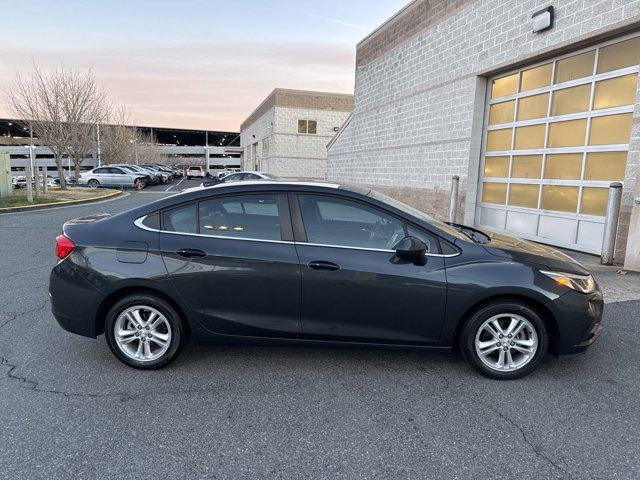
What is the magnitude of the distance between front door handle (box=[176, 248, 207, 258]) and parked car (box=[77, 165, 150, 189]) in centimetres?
2875

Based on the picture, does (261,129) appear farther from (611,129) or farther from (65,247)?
(65,247)

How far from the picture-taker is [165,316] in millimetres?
3670

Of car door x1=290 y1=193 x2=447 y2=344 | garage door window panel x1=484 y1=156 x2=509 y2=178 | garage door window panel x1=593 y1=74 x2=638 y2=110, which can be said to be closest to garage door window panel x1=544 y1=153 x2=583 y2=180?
garage door window panel x1=593 y1=74 x2=638 y2=110

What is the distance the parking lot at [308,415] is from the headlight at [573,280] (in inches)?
28.7

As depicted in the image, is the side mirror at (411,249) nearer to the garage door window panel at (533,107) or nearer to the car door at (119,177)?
the garage door window panel at (533,107)

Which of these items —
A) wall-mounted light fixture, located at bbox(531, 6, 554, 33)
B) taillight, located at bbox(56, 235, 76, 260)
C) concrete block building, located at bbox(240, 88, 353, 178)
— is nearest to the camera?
taillight, located at bbox(56, 235, 76, 260)

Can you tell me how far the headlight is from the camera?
3.52 meters

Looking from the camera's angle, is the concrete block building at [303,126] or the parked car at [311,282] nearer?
the parked car at [311,282]

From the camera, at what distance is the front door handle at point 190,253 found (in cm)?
363

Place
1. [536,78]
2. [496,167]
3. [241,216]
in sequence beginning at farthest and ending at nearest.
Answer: [496,167], [536,78], [241,216]

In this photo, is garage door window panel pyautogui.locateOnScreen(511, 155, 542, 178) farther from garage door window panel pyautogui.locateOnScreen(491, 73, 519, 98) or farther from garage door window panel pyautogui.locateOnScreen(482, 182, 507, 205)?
garage door window panel pyautogui.locateOnScreen(491, 73, 519, 98)

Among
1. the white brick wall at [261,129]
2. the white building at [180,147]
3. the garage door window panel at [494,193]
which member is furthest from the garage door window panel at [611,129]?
the white building at [180,147]

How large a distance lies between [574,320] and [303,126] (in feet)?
113

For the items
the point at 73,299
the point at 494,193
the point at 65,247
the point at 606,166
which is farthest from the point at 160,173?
the point at 73,299
